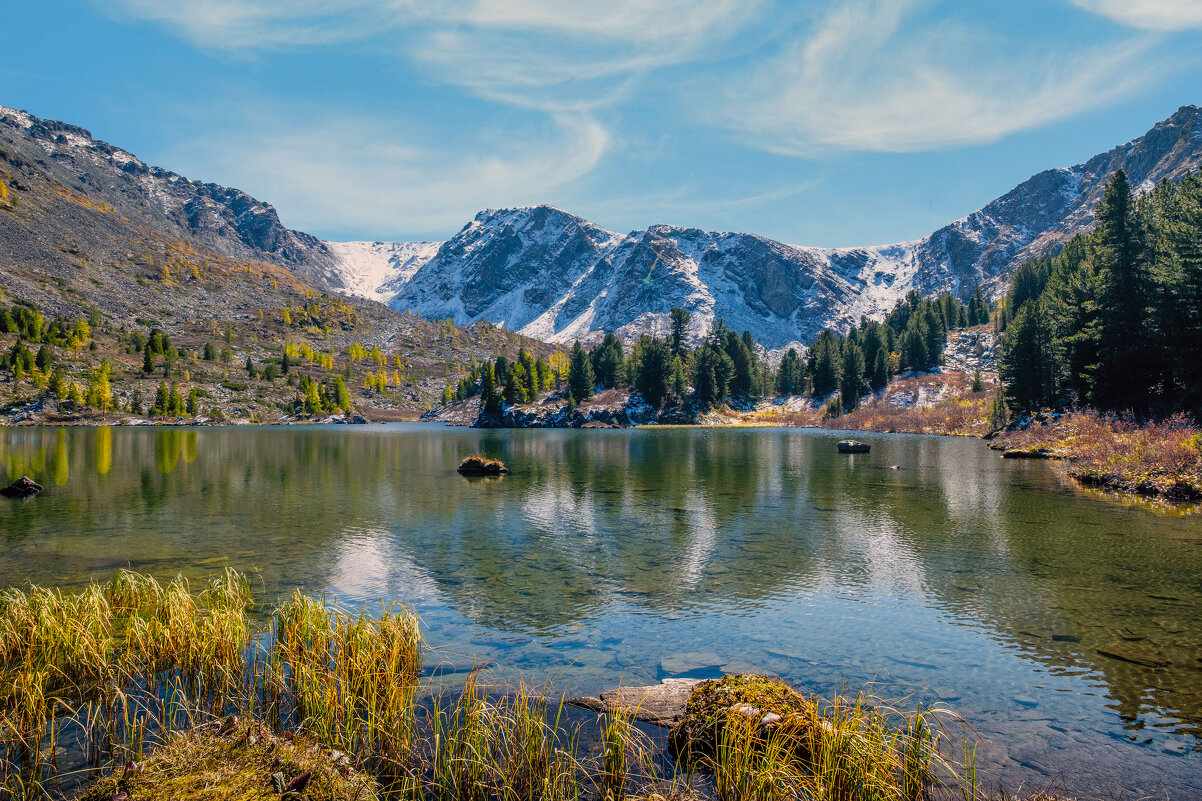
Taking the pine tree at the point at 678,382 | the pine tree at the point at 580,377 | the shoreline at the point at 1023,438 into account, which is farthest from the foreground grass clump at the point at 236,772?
the pine tree at the point at 580,377

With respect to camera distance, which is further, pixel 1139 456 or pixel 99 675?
pixel 1139 456

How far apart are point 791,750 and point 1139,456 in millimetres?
49062

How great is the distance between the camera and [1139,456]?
42344 millimetres

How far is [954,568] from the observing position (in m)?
22.9

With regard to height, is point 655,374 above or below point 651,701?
above

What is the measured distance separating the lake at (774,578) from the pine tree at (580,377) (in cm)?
13908

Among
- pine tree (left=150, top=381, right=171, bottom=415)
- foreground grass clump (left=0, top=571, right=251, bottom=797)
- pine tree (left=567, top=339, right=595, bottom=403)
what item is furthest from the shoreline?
foreground grass clump (left=0, top=571, right=251, bottom=797)

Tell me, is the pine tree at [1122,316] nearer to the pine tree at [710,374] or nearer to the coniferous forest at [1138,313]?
the coniferous forest at [1138,313]

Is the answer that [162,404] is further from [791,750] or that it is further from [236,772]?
[791,750]

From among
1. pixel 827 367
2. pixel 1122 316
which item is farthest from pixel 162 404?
pixel 1122 316

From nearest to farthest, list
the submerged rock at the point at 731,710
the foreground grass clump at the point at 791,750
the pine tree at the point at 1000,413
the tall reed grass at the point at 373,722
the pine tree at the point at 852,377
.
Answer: the foreground grass clump at the point at 791,750
the tall reed grass at the point at 373,722
the submerged rock at the point at 731,710
the pine tree at the point at 1000,413
the pine tree at the point at 852,377

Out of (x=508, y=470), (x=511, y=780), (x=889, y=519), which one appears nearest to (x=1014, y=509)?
(x=889, y=519)

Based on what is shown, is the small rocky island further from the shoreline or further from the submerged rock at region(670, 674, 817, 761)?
the submerged rock at region(670, 674, 817, 761)

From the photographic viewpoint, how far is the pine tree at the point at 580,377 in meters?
187
